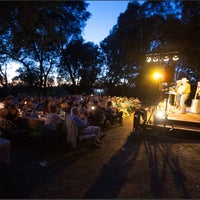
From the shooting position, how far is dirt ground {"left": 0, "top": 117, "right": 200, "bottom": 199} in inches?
147

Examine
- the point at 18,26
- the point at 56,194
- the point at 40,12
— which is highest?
the point at 40,12

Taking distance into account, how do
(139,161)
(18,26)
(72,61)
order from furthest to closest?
1. (72,61)
2. (18,26)
3. (139,161)

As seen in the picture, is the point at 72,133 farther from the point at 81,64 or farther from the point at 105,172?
the point at 81,64

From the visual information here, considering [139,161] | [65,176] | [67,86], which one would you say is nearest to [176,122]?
[139,161]

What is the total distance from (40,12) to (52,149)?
4.91 metres

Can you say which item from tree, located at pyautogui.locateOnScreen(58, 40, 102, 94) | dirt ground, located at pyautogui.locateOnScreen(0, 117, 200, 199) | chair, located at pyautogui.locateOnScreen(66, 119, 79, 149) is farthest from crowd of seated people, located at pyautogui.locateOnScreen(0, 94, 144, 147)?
tree, located at pyautogui.locateOnScreen(58, 40, 102, 94)

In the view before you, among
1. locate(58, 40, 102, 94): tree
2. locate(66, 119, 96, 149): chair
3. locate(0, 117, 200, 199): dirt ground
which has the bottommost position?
locate(0, 117, 200, 199): dirt ground

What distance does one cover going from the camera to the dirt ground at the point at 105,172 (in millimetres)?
3736

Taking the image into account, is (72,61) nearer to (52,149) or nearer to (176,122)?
(176,122)

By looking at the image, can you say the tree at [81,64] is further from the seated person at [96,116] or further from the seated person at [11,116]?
the seated person at [11,116]

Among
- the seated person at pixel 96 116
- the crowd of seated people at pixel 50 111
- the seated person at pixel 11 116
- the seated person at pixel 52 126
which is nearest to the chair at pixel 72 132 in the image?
the seated person at pixel 52 126

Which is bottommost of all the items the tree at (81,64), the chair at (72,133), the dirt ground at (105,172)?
the dirt ground at (105,172)

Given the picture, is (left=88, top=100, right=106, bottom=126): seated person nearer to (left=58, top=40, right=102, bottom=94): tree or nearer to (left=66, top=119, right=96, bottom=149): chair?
(left=66, top=119, right=96, bottom=149): chair

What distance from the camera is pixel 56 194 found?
11.8ft
